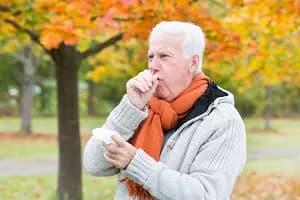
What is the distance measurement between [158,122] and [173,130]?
8 cm

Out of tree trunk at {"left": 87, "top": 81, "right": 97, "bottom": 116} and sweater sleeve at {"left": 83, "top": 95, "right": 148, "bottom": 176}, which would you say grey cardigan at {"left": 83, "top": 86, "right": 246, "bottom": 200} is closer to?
sweater sleeve at {"left": 83, "top": 95, "right": 148, "bottom": 176}

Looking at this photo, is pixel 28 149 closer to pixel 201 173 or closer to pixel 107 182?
pixel 107 182

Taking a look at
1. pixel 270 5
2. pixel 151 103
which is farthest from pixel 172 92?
pixel 270 5

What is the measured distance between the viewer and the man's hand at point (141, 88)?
2670 millimetres

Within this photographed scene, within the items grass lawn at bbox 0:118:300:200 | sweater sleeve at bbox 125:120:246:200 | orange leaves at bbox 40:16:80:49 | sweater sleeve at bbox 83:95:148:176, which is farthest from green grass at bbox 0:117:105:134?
sweater sleeve at bbox 125:120:246:200

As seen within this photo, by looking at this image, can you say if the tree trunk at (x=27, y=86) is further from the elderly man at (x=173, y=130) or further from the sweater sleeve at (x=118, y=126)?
the elderly man at (x=173, y=130)

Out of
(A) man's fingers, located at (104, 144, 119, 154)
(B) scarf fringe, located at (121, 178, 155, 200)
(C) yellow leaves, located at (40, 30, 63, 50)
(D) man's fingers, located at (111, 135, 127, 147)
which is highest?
(C) yellow leaves, located at (40, 30, 63, 50)

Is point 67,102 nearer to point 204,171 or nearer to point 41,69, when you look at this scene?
point 204,171

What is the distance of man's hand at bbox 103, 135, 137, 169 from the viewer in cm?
263

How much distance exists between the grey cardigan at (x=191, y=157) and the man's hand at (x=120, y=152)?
2 cm

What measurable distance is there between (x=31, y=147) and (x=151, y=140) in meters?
17.8

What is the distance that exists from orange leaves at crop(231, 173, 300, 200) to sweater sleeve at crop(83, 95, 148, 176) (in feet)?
23.5

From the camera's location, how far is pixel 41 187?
11.3 metres

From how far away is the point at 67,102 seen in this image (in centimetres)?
833
